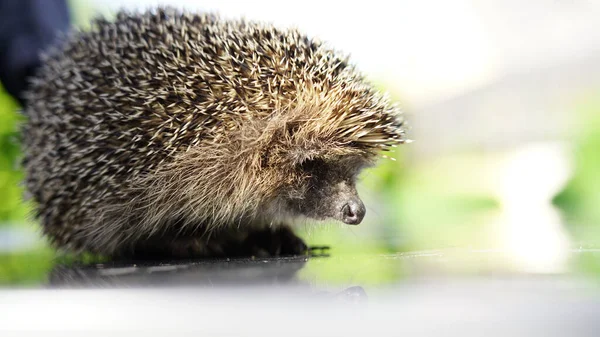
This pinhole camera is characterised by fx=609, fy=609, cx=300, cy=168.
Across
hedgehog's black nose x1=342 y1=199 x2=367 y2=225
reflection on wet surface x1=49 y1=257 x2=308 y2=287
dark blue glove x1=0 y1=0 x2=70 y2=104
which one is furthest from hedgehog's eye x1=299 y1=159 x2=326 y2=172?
dark blue glove x1=0 y1=0 x2=70 y2=104

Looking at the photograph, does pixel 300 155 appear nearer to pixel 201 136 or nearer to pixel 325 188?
pixel 325 188

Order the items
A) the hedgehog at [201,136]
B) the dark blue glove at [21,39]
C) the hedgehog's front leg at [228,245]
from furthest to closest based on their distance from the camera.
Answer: the dark blue glove at [21,39] < the hedgehog's front leg at [228,245] < the hedgehog at [201,136]

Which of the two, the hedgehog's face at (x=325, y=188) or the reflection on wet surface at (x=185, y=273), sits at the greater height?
the hedgehog's face at (x=325, y=188)

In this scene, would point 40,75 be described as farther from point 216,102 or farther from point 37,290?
point 37,290

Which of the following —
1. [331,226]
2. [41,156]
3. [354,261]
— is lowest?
[354,261]

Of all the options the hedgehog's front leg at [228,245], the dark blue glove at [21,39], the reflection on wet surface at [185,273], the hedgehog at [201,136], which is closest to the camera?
the reflection on wet surface at [185,273]

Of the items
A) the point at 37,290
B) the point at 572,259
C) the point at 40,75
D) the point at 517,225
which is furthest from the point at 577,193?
the point at 37,290

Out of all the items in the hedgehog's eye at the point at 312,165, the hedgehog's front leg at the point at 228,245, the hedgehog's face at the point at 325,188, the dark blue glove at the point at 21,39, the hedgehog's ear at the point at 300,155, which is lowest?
the hedgehog's front leg at the point at 228,245

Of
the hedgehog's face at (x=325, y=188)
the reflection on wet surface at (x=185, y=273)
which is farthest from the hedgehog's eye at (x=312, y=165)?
the reflection on wet surface at (x=185, y=273)

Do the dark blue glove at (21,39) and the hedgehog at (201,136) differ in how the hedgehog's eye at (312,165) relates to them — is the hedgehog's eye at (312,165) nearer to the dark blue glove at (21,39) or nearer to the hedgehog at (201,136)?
the hedgehog at (201,136)
